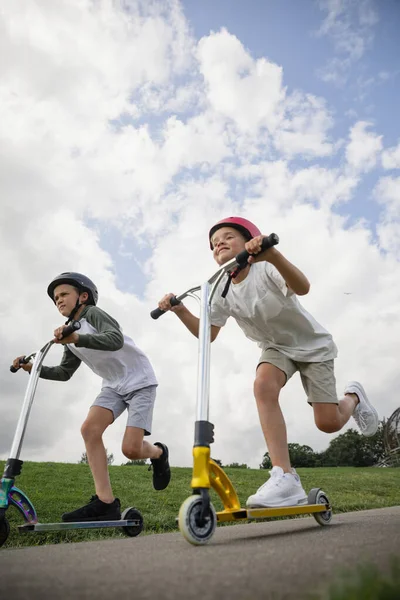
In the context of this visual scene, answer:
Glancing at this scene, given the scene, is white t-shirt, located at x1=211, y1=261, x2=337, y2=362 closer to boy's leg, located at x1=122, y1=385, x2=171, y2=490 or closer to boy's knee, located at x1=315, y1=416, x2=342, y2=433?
boy's knee, located at x1=315, y1=416, x2=342, y2=433

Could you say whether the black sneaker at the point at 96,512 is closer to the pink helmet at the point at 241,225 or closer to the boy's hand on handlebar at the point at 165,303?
the boy's hand on handlebar at the point at 165,303

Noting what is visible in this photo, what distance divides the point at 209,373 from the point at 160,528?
3132 mm

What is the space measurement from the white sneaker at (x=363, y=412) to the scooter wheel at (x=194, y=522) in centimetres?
246

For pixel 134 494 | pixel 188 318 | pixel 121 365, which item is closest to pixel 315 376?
pixel 188 318

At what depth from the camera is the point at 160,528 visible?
5.23 m

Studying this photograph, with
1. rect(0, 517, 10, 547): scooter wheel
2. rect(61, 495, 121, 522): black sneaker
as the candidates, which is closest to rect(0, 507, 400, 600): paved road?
rect(0, 517, 10, 547): scooter wheel

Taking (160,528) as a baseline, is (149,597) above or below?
below

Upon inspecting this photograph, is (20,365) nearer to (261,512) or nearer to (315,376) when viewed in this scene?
(315,376)

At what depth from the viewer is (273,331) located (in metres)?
3.92

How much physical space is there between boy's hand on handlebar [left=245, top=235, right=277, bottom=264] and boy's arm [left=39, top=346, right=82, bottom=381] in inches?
109

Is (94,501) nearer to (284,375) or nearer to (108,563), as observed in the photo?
(284,375)

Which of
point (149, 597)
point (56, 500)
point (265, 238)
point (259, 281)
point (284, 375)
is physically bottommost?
point (149, 597)

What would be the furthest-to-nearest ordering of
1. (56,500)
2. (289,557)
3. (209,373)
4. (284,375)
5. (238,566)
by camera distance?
(56,500)
(284,375)
(209,373)
(289,557)
(238,566)

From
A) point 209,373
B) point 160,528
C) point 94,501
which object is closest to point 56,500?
point 160,528
